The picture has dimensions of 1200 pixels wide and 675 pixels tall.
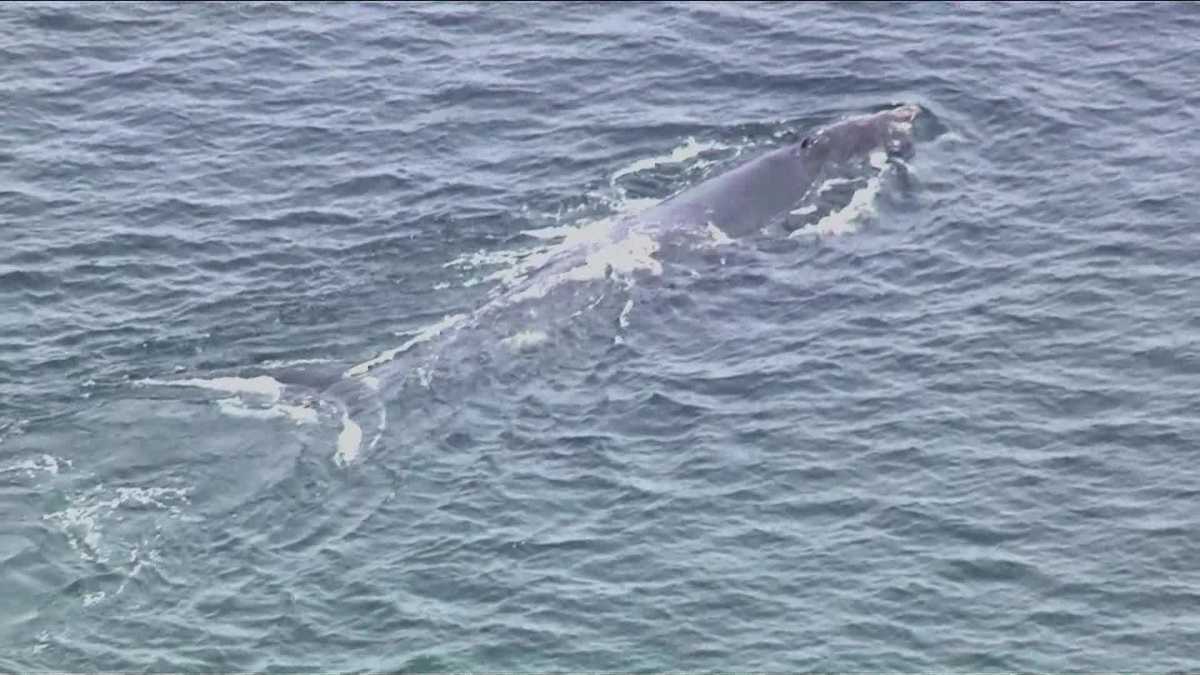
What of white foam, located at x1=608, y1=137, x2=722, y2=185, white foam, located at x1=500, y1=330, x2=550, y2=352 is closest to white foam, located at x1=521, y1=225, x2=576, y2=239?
white foam, located at x1=608, y1=137, x2=722, y2=185

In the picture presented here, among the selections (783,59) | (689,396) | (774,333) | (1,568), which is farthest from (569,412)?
(783,59)

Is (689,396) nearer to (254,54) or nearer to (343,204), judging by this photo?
(343,204)

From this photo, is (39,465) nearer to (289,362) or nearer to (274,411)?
(274,411)

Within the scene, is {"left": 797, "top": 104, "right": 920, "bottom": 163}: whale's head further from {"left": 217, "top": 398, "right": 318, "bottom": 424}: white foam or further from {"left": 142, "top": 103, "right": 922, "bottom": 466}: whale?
{"left": 217, "top": 398, "right": 318, "bottom": 424}: white foam

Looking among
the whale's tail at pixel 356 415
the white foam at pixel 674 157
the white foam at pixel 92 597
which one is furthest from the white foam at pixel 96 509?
the white foam at pixel 674 157

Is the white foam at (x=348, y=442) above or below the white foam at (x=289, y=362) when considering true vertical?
below

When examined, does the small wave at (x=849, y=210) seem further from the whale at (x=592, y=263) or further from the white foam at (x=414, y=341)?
the white foam at (x=414, y=341)
